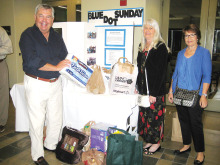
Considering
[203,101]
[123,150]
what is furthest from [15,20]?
[203,101]

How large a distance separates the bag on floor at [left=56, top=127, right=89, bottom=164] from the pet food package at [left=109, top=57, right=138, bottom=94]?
0.65 meters

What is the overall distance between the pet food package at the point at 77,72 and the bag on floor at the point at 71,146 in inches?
22.1

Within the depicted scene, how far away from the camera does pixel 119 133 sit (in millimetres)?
2006

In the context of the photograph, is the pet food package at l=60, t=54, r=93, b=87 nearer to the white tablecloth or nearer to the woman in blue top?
the white tablecloth

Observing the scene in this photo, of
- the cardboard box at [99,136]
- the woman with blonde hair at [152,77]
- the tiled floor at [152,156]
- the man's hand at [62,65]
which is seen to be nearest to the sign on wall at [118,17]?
the woman with blonde hair at [152,77]

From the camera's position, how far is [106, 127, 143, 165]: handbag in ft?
5.95

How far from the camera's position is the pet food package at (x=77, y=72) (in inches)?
82.2

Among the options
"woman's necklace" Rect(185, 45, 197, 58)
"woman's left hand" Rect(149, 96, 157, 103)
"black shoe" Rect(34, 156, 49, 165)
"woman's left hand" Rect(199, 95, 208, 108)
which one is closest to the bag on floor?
"black shoe" Rect(34, 156, 49, 165)

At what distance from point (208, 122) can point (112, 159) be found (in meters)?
2.46

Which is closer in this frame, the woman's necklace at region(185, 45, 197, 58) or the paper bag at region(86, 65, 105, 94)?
the woman's necklace at region(185, 45, 197, 58)

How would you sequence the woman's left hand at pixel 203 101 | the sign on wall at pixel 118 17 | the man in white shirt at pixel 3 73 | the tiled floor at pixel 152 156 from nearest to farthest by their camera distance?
1. the woman's left hand at pixel 203 101
2. the tiled floor at pixel 152 156
3. the sign on wall at pixel 118 17
4. the man in white shirt at pixel 3 73

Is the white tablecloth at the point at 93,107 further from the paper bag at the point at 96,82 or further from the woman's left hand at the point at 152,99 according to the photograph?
the woman's left hand at the point at 152,99

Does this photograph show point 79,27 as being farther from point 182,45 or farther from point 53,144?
point 182,45

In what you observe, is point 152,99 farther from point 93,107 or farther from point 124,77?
point 93,107
